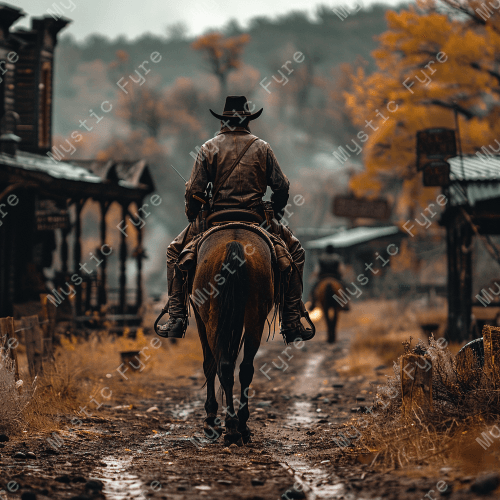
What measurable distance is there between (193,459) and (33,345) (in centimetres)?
370

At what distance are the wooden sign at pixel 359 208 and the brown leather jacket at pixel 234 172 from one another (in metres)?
12.7

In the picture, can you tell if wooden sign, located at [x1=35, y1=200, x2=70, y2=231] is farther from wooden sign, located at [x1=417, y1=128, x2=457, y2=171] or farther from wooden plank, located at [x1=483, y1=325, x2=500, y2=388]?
wooden plank, located at [x1=483, y1=325, x2=500, y2=388]

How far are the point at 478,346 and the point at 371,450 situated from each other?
5.76ft

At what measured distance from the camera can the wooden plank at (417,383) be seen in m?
5.50

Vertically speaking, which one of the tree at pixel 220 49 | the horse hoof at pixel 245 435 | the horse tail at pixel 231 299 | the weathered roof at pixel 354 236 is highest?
the tree at pixel 220 49

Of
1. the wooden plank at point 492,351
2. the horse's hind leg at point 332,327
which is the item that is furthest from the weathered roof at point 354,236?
the wooden plank at point 492,351

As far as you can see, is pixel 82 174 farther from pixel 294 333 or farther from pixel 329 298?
pixel 294 333

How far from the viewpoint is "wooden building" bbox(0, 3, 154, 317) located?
567 inches

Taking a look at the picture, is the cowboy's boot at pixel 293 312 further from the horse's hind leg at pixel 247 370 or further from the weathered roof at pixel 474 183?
the weathered roof at pixel 474 183

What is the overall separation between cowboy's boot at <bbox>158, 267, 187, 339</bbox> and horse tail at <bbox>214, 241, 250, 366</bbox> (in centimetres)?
78

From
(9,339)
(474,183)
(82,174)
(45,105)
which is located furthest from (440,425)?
(45,105)

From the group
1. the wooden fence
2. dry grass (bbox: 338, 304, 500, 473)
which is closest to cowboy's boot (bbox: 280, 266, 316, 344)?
dry grass (bbox: 338, 304, 500, 473)

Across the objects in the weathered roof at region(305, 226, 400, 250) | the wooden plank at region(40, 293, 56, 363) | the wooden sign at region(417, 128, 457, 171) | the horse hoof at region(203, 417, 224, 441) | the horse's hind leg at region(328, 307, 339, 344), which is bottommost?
the horse's hind leg at region(328, 307, 339, 344)

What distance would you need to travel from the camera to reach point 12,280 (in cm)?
1518
